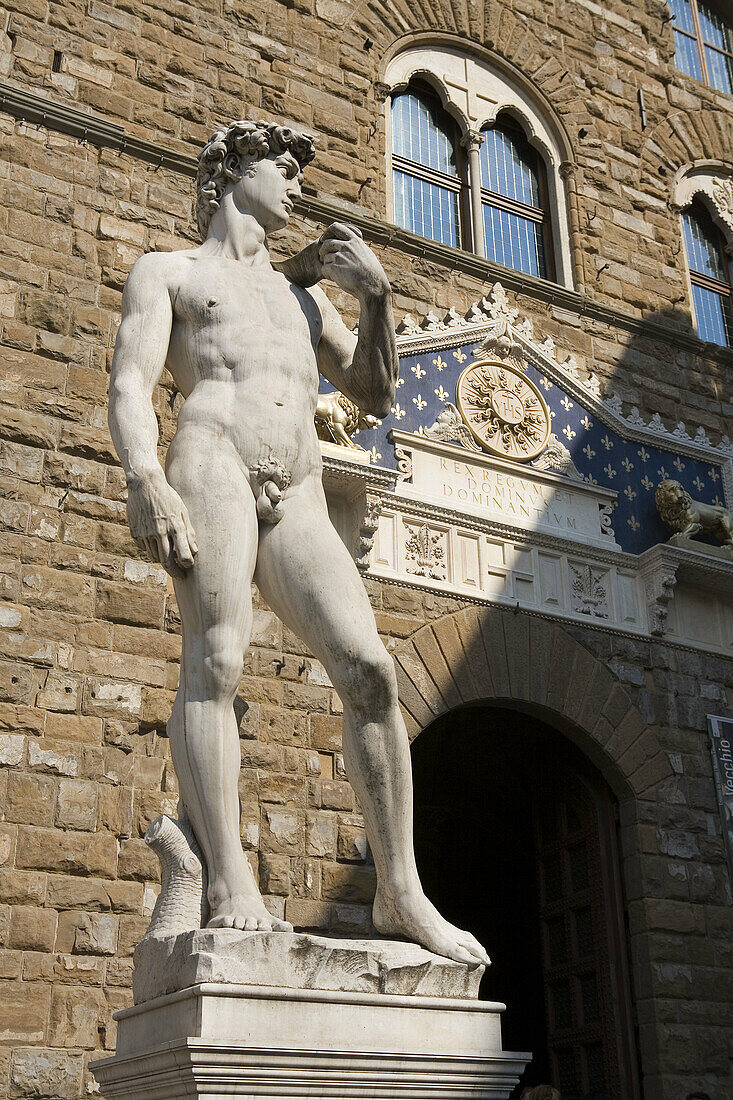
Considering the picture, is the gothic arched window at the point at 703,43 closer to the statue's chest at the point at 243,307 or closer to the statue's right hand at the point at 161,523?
the statue's chest at the point at 243,307

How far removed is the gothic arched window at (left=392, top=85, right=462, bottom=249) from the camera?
10375 millimetres

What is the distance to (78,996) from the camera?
6.57 meters

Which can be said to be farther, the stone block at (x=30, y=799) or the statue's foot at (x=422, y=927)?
the stone block at (x=30, y=799)

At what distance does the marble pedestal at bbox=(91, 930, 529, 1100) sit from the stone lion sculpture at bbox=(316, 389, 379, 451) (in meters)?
5.07

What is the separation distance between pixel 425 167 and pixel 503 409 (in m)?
2.36

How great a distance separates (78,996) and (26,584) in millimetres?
2247

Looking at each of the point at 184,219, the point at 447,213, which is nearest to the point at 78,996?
the point at 184,219

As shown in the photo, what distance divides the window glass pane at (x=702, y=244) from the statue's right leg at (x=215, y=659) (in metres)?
8.62

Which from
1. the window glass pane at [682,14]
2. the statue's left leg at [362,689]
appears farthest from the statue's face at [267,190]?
the window glass pane at [682,14]

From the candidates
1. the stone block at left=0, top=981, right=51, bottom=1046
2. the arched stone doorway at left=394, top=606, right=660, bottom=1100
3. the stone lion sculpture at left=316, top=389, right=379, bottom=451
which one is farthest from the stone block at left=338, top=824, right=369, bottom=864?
the stone lion sculpture at left=316, top=389, right=379, bottom=451

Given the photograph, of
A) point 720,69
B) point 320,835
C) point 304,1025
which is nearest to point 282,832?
point 320,835

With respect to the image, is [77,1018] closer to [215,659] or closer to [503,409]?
[215,659]

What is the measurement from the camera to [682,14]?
1332 centimetres

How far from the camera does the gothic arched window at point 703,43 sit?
1298 cm
